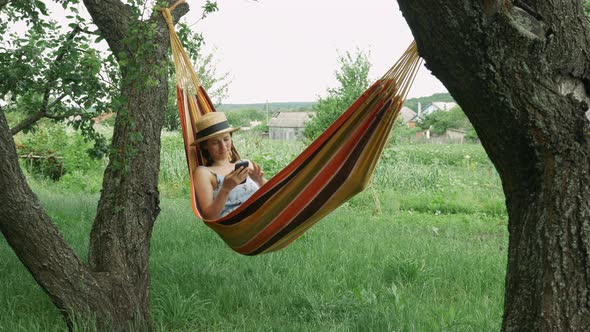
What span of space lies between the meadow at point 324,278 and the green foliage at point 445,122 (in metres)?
18.9

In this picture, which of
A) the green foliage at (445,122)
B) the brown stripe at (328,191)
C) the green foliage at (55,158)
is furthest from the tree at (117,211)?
the green foliage at (445,122)

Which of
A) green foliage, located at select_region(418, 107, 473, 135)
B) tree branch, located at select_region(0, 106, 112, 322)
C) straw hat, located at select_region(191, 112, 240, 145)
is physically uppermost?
straw hat, located at select_region(191, 112, 240, 145)

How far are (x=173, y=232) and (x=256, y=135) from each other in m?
5.74

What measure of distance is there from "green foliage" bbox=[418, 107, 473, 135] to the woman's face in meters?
21.6

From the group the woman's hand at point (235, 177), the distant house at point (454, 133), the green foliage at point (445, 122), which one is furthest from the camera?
the green foliage at point (445, 122)

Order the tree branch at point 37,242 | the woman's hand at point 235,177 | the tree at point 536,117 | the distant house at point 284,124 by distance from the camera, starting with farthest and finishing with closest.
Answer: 1. the distant house at point 284,124
2. the woman's hand at point 235,177
3. the tree branch at point 37,242
4. the tree at point 536,117

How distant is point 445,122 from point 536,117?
77.4 ft

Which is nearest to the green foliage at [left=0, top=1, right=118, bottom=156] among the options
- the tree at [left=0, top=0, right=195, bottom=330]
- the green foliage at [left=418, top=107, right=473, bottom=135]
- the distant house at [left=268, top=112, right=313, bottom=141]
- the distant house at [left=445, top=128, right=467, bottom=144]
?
the tree at [left=0, top=0, right=195, bottom=330]

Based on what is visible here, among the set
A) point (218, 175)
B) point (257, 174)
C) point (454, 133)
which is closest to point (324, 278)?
point (257, 174)

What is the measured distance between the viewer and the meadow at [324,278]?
2627mm

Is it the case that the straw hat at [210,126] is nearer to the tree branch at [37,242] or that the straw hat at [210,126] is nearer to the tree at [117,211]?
the tree at [117,211]

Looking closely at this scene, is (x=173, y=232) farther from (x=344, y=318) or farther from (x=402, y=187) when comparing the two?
(x=402, y=187)

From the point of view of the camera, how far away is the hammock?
2225 mm

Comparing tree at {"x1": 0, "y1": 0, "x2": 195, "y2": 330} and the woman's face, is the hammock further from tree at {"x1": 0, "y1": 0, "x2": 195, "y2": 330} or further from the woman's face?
the woman's face
